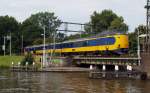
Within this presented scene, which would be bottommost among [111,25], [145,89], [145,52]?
[145,89]

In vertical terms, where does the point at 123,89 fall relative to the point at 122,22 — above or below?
below

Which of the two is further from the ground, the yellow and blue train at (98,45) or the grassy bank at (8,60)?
the yellow and blue train at (98,45)

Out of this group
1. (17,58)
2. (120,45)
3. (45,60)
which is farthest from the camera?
(17,58)

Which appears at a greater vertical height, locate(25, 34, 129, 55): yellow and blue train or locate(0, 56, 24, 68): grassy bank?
locate(25, 34, 129, 55): yellow and blue train

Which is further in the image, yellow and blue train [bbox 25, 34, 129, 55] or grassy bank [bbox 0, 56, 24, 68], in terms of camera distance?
grassy bank [bbox 0, 56, 24, 68]

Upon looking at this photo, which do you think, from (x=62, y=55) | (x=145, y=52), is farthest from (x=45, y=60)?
(x=145, y=52)

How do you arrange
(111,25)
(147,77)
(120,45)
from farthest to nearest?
(111,25) → (120,45) → (147,77)

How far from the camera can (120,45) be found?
113250 millimetres

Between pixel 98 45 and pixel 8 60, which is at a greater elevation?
pixel 98 45

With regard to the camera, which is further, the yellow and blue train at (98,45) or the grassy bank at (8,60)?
the grassy bank at (8,60)

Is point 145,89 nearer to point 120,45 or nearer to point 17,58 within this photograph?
point 120,45

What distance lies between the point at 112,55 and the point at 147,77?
20.3m

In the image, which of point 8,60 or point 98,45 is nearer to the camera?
point 98,45

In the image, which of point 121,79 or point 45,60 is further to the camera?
point 45,60
